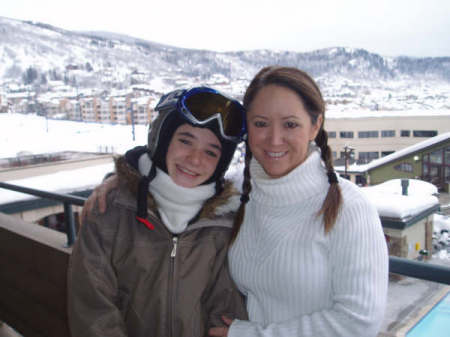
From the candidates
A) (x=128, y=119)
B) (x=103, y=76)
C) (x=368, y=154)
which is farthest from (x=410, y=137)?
(x=103, y=76)

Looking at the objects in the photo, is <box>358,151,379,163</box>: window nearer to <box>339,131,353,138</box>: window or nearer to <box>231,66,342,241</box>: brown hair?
<box>339,131,353,138</box>: window

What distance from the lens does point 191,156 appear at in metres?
1.31

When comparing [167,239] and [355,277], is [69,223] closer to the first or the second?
[167,239]

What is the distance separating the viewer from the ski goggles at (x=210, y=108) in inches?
51.2

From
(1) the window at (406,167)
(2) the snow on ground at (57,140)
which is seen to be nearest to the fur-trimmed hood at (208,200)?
(2) the snow on ground at (57,140)

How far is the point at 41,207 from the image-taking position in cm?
544

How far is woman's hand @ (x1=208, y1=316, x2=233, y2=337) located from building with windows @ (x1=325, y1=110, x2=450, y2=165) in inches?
1373

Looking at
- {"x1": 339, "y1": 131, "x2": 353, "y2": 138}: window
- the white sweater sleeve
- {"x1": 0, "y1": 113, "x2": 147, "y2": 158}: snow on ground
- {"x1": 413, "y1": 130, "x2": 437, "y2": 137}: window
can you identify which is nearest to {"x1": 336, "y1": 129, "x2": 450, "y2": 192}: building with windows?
{"x1": 339, "y1": 131, "x2": 353, "y2": 138}: window

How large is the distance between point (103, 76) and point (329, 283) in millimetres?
134541

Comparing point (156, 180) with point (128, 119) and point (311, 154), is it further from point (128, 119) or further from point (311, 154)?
point (128, 119)

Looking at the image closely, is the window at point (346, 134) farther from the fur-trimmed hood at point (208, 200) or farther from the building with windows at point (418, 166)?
the fur-trimmed hood at point (208, 200)

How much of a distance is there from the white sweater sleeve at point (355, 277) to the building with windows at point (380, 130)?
3500 centimetres

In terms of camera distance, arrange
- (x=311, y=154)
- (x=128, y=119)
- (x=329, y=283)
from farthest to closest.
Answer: (x=128, y=119) → (x=311, y=154) → (x=329, y=283)

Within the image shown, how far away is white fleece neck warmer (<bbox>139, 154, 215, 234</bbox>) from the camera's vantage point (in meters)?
1.25
